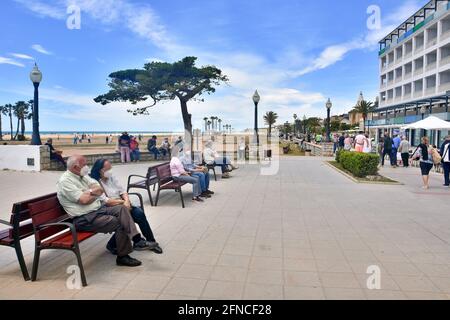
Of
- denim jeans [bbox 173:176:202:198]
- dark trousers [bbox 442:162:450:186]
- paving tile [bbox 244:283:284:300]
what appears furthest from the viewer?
dark trousers [bbox 442:162:450:186]

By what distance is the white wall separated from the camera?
1301 cm

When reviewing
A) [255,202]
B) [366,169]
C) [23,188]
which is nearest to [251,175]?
[366,169]

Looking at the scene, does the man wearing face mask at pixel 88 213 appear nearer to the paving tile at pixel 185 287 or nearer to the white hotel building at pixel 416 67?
the paving tile at pixel 185 287

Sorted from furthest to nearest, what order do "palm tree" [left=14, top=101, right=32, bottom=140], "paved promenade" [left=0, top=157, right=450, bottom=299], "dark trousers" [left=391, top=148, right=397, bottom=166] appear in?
1. "palm tree" [left=14, top=101, right=32, bottom=140]
2. "dark trousers" [left=391, top=148, right=397, bottom=166]
3. "paved promenade" [left=0, top=157, right=450, bottom=299]

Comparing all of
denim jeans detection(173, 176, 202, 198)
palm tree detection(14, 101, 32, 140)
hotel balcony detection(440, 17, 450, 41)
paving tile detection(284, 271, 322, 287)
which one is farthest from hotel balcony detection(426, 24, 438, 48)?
palm tree detection(14, 101, 32, 140)

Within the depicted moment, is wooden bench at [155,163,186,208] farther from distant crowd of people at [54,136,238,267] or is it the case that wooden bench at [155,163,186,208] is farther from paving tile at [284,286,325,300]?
paving tile at [284,286,325,300]

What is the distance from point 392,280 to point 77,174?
3744 millimetres

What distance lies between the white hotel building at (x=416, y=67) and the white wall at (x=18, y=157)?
32.4 m

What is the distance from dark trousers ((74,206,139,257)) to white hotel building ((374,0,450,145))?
3536 cm

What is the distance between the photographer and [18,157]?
43.7 feet

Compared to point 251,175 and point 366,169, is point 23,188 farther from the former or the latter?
point 366,169

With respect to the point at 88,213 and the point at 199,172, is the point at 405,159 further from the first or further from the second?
the point at 88,213

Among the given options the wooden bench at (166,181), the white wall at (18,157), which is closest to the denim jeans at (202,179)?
the wooden bench at (166,181)

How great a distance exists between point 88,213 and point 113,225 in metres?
0.35
